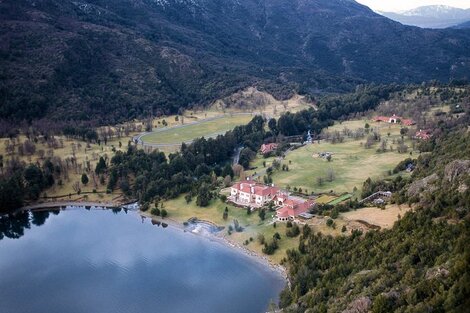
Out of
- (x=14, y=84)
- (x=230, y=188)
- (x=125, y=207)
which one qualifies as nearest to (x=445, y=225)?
(x=230, y=188)

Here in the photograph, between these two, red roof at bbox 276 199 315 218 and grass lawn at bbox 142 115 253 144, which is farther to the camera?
grass lawn at bbox 142 115 253 144

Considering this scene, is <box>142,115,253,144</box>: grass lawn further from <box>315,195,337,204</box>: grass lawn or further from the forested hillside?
the forested hillside

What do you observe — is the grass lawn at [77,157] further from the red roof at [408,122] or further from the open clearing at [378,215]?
the red roof at [408,122]

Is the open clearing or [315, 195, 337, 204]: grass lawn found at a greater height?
the open clearing

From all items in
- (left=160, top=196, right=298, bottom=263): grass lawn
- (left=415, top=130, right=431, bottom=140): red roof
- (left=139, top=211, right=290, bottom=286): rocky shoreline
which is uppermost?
(left=415, top=130, right=431, bottom=140): red roof

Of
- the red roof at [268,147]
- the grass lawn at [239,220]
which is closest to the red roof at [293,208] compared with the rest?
the grass lawn at [239,220]

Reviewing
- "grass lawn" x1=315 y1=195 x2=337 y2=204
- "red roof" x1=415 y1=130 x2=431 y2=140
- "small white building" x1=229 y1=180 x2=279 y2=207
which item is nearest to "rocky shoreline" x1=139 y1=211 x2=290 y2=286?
"small white building" x1=229 y1=180 x2=279 y2=207

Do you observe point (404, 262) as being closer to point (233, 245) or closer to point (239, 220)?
point (233, 245)
